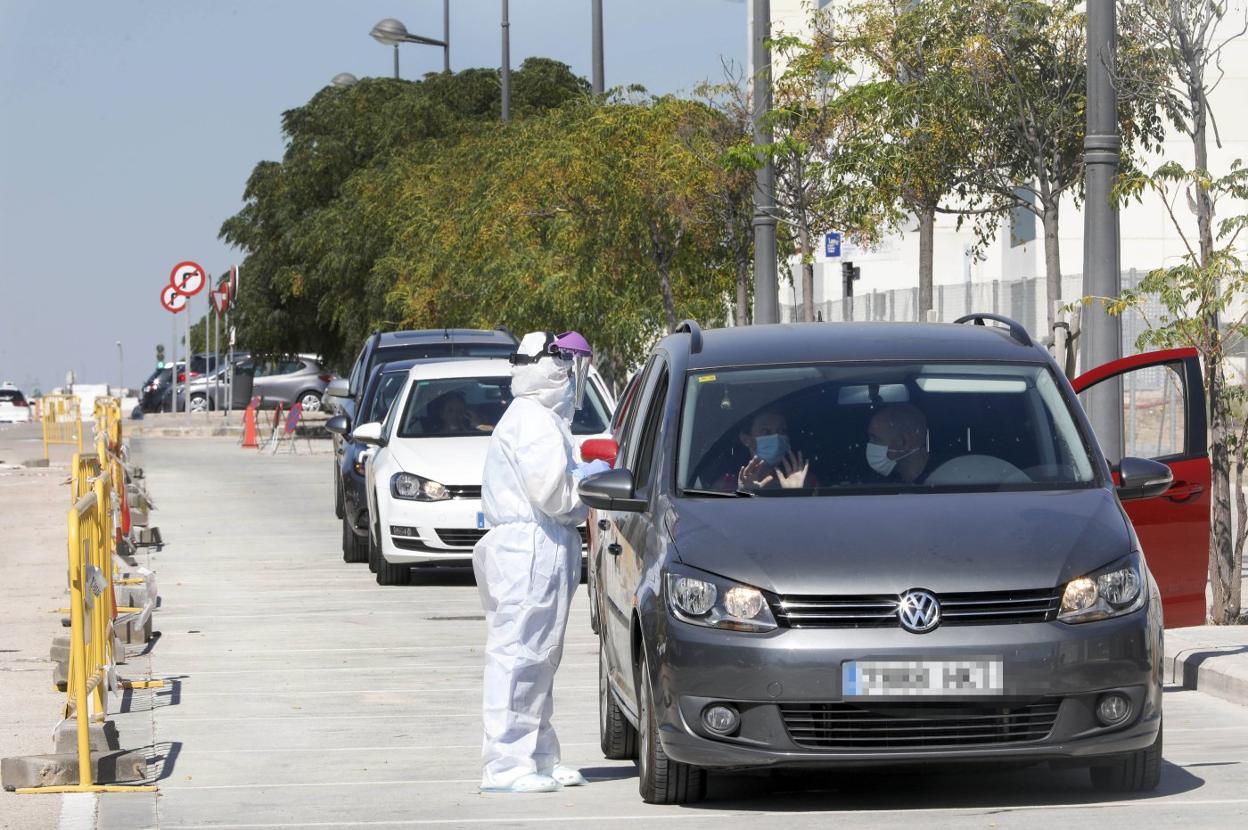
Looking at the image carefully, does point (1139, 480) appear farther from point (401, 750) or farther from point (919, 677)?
point (401, 750)

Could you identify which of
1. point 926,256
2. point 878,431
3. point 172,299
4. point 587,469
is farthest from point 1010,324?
point 172,299

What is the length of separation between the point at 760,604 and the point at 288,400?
58435mm

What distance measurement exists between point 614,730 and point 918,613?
82.9 inches

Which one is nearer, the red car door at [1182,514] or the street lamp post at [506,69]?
the red car door at [1182,514]

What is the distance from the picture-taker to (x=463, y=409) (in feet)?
58.2

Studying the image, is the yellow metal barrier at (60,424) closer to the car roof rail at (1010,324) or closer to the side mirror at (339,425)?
the side mirror at (339,425)

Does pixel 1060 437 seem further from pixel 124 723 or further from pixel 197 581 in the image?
pixel 197 581

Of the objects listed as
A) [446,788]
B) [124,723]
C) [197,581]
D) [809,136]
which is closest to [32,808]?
[446,788]

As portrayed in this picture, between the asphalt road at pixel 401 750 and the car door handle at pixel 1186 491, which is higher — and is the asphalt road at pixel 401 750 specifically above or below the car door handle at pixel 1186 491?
below

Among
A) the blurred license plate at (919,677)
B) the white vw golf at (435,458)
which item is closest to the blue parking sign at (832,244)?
the white vw golf at (435,458)

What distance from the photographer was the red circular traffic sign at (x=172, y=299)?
140 feet

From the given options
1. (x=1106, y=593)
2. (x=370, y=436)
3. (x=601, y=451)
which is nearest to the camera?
(x=1106, y=593)

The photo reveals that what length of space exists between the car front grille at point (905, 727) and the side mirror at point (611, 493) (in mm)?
1182

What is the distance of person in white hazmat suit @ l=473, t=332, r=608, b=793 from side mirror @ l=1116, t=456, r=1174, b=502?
1995mm
